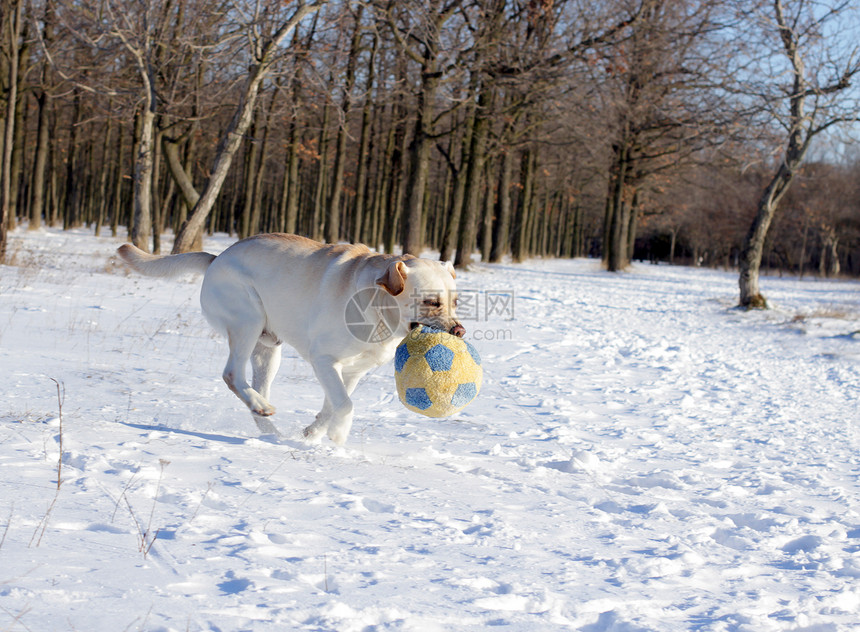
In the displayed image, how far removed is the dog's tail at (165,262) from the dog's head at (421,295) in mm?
1966

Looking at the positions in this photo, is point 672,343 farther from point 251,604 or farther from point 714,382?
point 251,604

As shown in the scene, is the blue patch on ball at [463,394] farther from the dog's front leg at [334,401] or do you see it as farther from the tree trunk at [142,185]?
the tree trunk at [142,185]

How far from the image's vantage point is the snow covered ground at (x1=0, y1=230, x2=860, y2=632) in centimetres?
246

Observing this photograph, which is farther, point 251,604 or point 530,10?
point 530,10

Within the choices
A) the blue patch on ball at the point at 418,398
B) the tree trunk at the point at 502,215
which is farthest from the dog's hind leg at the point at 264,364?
the tree trunk at the point at 502,215

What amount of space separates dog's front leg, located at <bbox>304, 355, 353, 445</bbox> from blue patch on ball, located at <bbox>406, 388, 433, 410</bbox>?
49 centimetres

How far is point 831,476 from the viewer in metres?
5.03

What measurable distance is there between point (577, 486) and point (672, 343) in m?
8.00

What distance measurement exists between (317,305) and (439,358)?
1124 millimetres

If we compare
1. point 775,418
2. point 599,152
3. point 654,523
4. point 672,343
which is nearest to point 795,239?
point 599,152

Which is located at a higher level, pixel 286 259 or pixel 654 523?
pixel 286 259

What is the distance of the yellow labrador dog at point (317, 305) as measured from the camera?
14.7 feet

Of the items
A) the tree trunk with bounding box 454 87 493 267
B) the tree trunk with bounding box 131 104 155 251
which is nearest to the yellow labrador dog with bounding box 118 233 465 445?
the tree trunk with bounding box 131 104 155 251

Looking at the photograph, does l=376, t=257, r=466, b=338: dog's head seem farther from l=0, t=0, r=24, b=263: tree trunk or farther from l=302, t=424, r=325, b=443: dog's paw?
l=0, t=0, r=24, b=263: tree trunk
